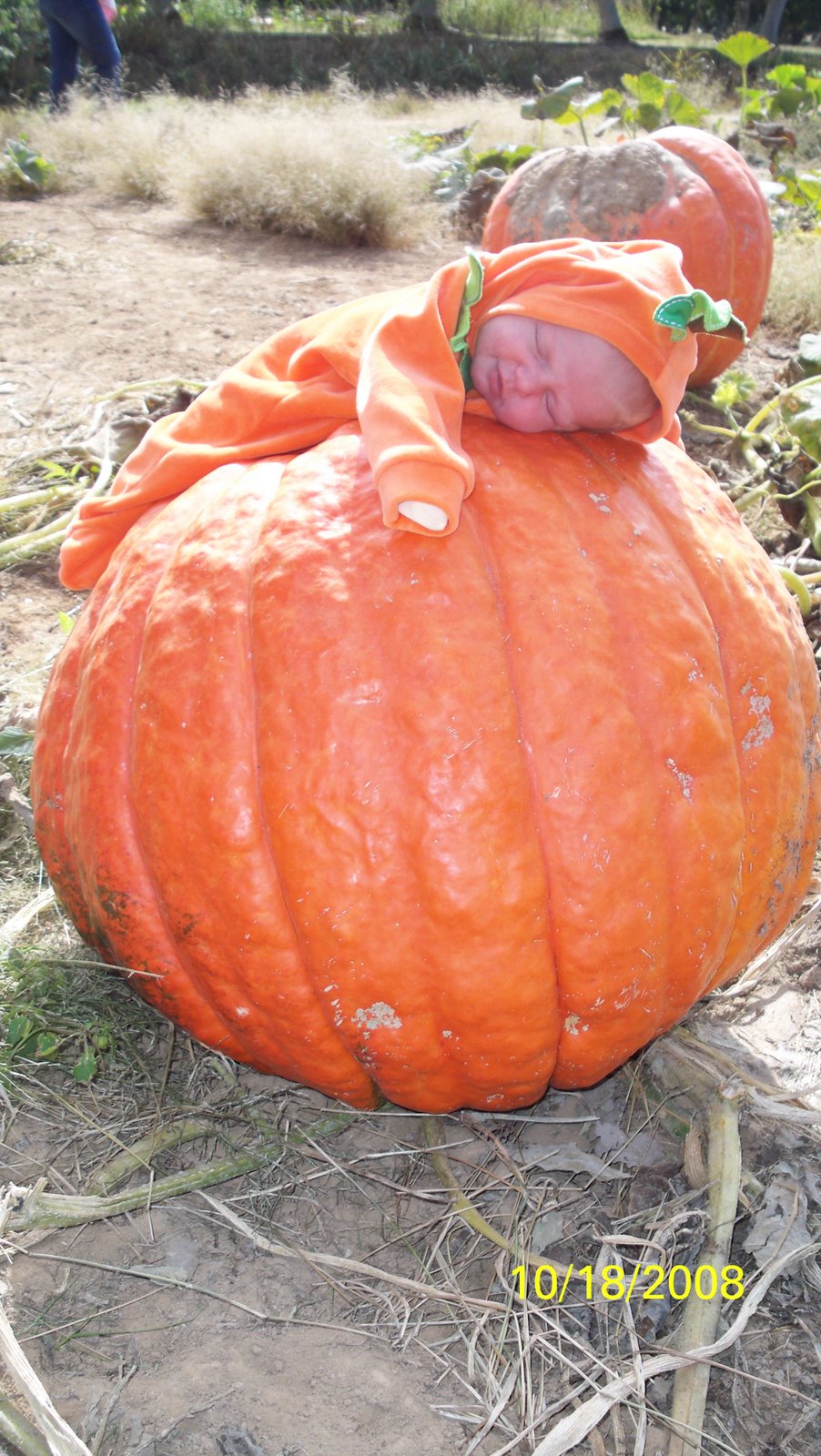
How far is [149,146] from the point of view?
9.84 m

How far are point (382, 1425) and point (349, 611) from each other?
1.25 meters

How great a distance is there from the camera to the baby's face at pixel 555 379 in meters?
2.12

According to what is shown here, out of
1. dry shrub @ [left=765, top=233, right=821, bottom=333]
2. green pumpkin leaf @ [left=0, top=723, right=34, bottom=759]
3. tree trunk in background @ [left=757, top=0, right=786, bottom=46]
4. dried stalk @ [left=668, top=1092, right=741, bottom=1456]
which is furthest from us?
tree trunk in background @ [left=757, top=0, right=786, bottom=46]

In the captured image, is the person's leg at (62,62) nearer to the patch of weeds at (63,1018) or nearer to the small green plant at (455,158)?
the small green plant at (455,158)

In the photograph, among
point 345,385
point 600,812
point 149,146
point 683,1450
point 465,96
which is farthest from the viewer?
point 465,96

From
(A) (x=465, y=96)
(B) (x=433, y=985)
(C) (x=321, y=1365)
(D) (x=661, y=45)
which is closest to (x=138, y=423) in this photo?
(B) (x=433, y=985)

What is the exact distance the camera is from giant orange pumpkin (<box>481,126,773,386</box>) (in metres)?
5.14

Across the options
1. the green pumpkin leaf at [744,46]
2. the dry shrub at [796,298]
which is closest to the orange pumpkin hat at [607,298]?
the dry shrub at [796,298]

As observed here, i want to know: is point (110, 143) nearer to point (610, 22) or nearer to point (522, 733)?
point (522, 733)

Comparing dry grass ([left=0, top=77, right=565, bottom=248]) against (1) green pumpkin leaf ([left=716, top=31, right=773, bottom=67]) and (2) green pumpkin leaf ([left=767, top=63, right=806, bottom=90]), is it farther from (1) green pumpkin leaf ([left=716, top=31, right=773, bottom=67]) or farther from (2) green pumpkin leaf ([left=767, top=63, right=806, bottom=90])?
(1) green pumpkin leaf ([left=716, top=31, right=773, bottom=67])

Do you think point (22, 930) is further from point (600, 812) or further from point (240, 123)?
point (240, 123)

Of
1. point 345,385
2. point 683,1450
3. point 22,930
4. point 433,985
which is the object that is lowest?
point 683,1450

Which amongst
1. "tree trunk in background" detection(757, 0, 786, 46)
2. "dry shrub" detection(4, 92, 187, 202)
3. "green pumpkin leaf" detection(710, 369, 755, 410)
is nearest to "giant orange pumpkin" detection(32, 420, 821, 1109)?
"green pumpkin leaf" detection(710, 369, 755, 410)

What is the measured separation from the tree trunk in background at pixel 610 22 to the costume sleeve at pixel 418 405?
23.4 meters
